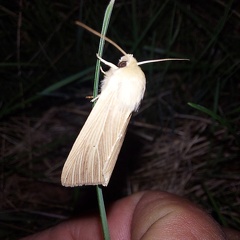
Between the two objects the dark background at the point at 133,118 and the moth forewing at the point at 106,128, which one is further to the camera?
the dark background at the point at 133,118

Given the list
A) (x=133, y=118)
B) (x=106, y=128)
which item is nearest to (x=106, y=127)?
(x=106, y=128)

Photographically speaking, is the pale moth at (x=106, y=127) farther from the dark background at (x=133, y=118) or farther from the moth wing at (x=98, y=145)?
the dark background at (x=133, y=118)

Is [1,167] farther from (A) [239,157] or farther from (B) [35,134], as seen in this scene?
(A) [239,157]

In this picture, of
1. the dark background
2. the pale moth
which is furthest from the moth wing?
the dark background

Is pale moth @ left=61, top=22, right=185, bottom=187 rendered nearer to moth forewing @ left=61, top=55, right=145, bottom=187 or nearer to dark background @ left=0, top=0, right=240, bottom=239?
moth forewing @ left=61, top=55, right=145, bottom=187

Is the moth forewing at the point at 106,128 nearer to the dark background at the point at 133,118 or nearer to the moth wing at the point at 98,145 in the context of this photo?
the moth wing at the point at 98,145

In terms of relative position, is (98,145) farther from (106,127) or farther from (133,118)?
(133,118)

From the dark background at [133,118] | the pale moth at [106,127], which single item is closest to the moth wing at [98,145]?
the pale moth at [106,127]

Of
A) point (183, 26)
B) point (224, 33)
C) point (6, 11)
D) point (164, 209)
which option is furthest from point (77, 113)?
point (164, 209)
